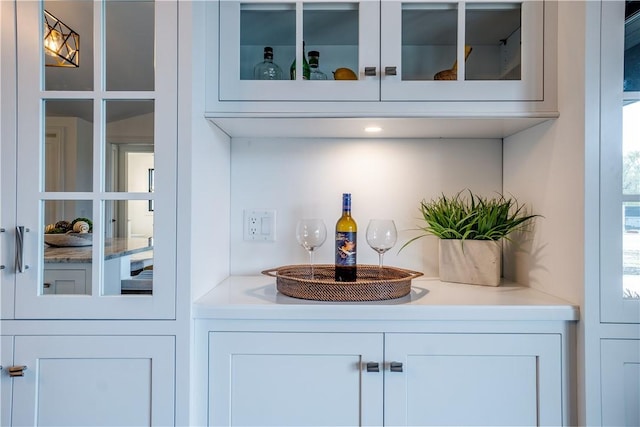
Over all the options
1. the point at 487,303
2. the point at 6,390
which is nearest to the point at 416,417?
the point at 487,303

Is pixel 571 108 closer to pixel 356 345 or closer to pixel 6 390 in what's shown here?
pixel 356 345

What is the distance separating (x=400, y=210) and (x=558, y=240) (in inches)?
20.3

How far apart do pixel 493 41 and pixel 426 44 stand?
0.19 meters

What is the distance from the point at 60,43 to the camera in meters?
0.92

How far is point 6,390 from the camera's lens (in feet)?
2.86

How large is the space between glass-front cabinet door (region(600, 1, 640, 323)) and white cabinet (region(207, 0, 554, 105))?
151mm

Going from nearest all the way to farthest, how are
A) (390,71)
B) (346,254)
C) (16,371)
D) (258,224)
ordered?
(16,371), (390,71), (346,254), (258,224)

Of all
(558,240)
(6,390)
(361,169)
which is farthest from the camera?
(361,169)

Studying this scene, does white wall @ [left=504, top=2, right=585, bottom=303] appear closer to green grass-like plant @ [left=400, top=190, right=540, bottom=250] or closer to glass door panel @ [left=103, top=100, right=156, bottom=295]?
green grass-like plant @ [left=400, top=190, right=540, bottom=250]

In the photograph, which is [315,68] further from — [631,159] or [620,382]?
[620,382]

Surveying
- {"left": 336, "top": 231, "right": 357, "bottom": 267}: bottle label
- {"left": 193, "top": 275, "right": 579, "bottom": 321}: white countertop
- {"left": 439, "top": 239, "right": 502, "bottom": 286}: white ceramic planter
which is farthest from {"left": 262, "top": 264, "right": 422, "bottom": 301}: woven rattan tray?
{"left": 439, "top": 239, "right": 502, "bottom": 286}: white ceramic planter

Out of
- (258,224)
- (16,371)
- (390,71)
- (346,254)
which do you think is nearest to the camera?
(16,371)

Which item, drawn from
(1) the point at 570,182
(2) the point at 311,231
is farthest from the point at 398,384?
(1) the point at 570,182

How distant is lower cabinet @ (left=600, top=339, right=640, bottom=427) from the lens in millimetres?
865
